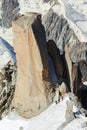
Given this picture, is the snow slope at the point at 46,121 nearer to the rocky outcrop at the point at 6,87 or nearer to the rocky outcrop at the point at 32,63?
the rocky outcrop at the point at 32,63

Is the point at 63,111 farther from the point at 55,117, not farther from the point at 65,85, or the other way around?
the point at 65,85

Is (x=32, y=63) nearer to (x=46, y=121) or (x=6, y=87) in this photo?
(x=46, y=121)

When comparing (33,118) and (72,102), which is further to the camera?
(33,118)

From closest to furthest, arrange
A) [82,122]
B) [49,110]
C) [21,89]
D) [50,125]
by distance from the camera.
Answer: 1. [82,122]
2. [50,125]
3. [49,110]
4. [21,89]

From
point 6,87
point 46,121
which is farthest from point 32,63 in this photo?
point 6,87

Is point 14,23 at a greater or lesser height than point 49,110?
greater

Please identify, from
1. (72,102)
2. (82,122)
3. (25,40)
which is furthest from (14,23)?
(82,122)
